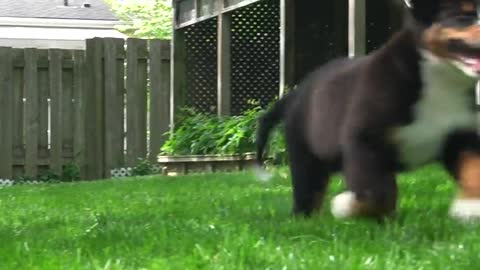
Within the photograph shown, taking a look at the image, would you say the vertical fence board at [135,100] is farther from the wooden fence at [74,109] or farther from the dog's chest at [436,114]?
the dog's chest at [436,114]

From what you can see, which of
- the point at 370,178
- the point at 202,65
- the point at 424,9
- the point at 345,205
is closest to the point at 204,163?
the point at 202,65

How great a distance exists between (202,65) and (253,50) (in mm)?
898

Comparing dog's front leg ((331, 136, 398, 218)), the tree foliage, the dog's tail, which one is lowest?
dog's front leg ((331, 136, 398, 218))

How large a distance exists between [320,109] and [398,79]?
586 millimetres

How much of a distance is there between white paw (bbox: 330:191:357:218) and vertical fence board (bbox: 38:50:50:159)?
959cm

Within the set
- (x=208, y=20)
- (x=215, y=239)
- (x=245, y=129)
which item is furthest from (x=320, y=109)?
(x=208, y=20)

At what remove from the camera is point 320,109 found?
4.11 metres

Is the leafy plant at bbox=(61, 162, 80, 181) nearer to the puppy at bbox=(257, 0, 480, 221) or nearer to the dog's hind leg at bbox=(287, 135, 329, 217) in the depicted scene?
the dog's hind leg at bbox=(287, 135, 329, 217)

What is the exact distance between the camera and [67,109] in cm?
1307

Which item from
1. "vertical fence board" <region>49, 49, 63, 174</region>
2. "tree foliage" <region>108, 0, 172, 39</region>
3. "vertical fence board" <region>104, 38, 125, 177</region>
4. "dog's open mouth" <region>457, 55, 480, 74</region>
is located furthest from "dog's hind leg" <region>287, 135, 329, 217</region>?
"tree foliage" <region>108, 0, 172, 39</region>

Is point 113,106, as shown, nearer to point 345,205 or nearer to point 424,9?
point 345,205

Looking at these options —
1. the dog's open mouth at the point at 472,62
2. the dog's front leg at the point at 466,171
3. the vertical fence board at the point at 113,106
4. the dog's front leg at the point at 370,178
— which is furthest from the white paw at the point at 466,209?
the vertical fence board at the point at 113,106

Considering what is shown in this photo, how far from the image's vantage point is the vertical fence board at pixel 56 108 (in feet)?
42.5

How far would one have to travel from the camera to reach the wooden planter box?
422 inches
